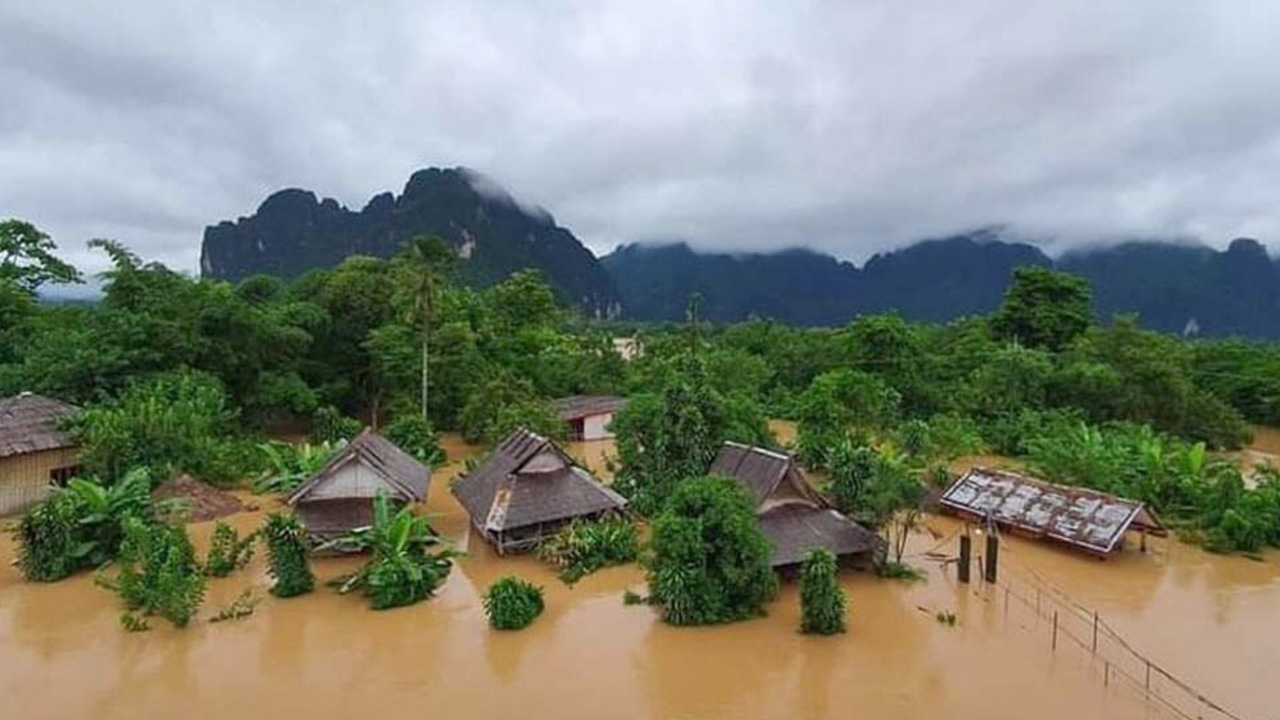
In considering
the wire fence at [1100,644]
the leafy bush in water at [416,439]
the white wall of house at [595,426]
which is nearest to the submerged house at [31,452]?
the leafy bush in water at [416,439]

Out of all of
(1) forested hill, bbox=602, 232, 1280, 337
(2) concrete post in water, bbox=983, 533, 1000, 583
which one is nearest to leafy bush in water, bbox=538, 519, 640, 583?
(2) concrete post in water, bbox=983, 533, 1000, 583

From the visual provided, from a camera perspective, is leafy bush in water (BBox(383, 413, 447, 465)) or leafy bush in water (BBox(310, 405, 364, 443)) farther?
leafy bush in water (BBox(310, 405, 364, 443))

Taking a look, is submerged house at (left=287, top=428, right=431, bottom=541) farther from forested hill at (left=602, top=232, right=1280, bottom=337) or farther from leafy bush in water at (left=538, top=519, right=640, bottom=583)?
forested hill at (left=602, top=232, right=1280, bottom=337)

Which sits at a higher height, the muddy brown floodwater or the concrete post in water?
the concrete post in water

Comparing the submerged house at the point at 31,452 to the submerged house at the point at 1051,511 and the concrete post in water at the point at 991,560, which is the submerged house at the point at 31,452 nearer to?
the concrete post in water at the point at 991,560

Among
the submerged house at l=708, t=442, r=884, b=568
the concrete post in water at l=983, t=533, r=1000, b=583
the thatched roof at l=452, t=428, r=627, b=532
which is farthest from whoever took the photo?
the thatched roof at l=452, t=428, r=627, b=532

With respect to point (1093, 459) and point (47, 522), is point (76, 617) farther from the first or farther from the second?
point (1093, 459)

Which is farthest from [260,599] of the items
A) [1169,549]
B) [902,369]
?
[902,369]
